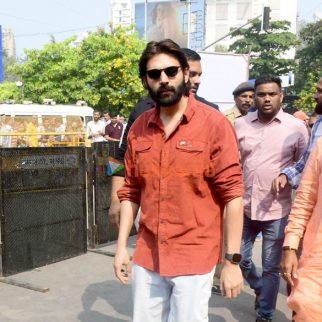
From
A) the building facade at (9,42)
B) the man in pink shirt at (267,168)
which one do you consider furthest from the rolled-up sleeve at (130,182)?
the building facade at (9,42)

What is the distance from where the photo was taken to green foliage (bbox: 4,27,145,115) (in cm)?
3197

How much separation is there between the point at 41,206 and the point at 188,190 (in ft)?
12.2

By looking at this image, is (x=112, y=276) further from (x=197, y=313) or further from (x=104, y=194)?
(x=197, y=313)

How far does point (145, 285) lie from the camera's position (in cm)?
299

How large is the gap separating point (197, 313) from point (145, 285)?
313mm

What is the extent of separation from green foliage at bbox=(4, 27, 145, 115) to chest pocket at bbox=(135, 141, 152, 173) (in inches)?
1117

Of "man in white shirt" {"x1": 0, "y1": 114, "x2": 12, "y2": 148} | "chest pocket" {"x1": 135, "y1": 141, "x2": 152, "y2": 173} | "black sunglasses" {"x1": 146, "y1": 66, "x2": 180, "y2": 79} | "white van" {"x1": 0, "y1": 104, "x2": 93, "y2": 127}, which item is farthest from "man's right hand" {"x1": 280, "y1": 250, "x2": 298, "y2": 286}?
"white van" {"x1": 0, "y1": 104, "x2": 93, "y2": 127}

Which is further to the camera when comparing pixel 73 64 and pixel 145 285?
pixel 73 64

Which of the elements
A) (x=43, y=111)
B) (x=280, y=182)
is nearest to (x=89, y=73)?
(x=43, y=111)

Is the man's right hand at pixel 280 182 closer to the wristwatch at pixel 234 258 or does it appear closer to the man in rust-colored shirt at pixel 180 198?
the man in rust-colored shirt at pixel 180 198

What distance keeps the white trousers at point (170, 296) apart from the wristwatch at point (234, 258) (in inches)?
5.3

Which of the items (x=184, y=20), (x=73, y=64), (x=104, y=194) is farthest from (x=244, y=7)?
(x=104, y=194)

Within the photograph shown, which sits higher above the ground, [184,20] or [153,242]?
[184,20]

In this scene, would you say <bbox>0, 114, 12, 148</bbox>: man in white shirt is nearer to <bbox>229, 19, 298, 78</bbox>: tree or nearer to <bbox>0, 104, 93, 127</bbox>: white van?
<bbox>0, 104, 93, 127</bbox>: white van
